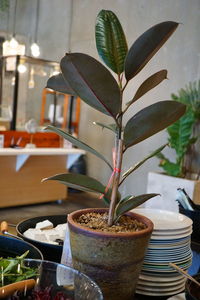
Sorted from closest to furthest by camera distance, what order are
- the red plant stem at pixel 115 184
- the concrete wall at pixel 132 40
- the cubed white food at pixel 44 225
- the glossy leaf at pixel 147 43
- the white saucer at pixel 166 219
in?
1. the glossy leaf at pixel 147 43
2. the red plant stem at pixel 115 184
3. the white saucer at pixel 166 219
4. the cubed white food at pixel 44 225
5. the concrete wall at pixel 132 40

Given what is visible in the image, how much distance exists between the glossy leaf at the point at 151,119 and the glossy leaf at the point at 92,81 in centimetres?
5

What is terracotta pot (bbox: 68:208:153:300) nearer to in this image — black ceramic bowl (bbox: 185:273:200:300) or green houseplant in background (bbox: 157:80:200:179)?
black ceramic bowl (bbox: 185:273:200:300)

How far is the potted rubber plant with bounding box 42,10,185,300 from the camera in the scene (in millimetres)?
740

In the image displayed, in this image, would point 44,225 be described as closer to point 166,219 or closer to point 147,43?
point 166,219

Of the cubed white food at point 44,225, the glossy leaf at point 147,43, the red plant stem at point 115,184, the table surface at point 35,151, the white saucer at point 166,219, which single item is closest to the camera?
the glossy leaf at point 147,43

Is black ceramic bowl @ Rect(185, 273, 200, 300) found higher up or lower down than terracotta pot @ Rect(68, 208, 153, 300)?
lower down

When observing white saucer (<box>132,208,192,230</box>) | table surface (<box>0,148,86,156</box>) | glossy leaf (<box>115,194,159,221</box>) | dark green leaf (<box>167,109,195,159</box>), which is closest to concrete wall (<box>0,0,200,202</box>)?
table surface (<box>0,148,86,156</box>)

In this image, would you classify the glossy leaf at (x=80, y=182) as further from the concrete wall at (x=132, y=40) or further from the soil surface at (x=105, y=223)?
the concrete wall at (x=132, y=40)

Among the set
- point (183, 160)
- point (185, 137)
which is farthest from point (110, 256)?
point (183, 160)

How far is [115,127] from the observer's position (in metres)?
0.83

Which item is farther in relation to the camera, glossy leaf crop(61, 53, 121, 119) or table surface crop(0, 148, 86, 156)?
table surface crop(0, 148, 86, 156)

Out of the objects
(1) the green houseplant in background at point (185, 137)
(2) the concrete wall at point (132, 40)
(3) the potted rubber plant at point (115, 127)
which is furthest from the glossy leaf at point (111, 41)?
(2) the concrete wall at point (132, 40)

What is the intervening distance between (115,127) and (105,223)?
0.23m

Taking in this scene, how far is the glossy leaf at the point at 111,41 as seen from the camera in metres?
0.80
